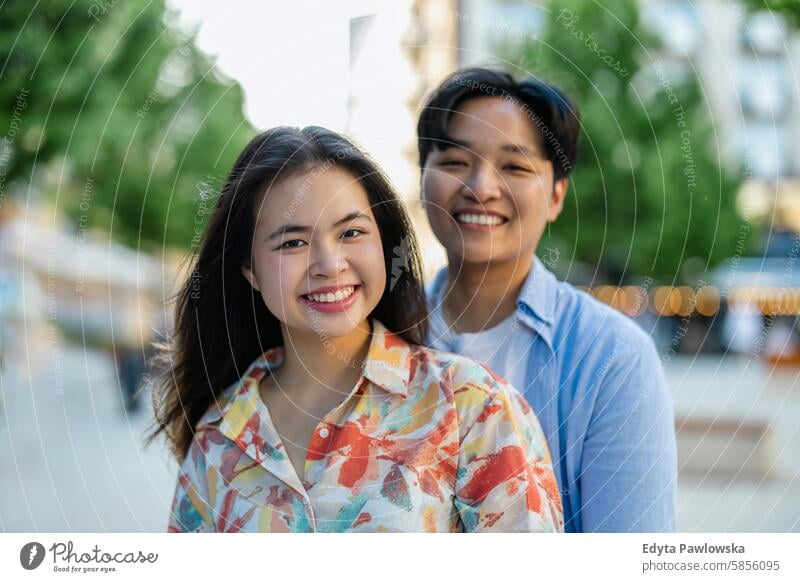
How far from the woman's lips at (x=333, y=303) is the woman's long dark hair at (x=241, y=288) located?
0.36ft

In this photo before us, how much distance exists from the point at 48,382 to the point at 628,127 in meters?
7.77

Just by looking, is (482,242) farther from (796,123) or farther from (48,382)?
(796,123)

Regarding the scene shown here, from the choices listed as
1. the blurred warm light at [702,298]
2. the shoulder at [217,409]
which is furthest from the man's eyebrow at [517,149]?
the blurred warm light at [702,298]

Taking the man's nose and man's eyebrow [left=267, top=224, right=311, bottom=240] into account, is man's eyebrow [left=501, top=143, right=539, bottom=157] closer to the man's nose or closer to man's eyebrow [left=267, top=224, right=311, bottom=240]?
the man's nose

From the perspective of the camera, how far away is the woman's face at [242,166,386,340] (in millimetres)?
1385

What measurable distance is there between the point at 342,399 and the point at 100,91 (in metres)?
3.89

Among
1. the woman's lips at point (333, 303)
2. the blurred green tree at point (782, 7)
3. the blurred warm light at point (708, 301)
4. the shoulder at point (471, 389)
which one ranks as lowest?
the shoulder at point (471, 389)

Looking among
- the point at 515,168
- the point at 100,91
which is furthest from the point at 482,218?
the point at 100,91

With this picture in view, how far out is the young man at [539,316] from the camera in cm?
157

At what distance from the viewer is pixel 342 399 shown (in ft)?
4.80

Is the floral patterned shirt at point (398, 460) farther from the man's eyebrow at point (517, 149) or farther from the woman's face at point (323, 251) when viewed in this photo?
the man's eyebrow at point (517, 149)

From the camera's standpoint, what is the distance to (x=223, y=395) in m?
1.58

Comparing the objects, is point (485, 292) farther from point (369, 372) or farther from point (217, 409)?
point (217, 409)
